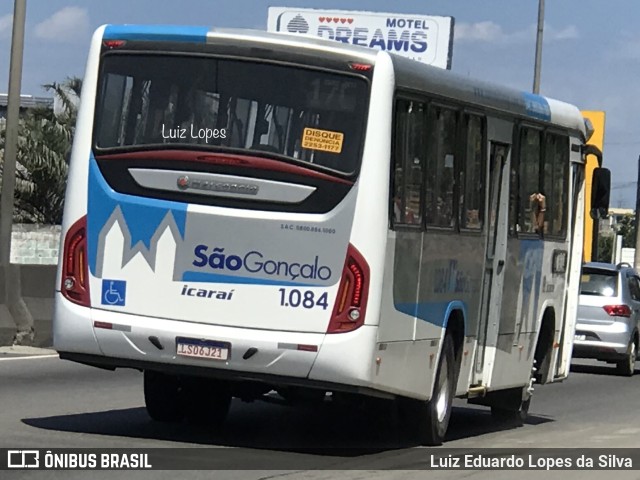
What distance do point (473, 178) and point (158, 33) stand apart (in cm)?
321

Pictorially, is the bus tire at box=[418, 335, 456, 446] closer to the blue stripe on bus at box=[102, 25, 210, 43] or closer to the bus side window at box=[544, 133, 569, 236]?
the bus side window at box=[544, 133, 569, 236]

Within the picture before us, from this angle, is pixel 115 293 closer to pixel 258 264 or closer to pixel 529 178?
pixel 258 264

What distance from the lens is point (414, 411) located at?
12.8 meters

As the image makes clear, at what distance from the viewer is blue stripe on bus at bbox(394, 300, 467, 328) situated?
39.0ft

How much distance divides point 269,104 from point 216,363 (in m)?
1.87

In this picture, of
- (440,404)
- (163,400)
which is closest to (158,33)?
(163,400)

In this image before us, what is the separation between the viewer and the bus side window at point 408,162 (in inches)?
455

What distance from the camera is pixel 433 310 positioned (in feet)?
41.1

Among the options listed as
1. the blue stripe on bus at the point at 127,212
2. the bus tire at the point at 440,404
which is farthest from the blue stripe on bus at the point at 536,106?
the blue stripe on bus at the point at 127,212

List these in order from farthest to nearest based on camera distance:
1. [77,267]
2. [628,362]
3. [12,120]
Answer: [628,362] → [12,120] → [77,267]

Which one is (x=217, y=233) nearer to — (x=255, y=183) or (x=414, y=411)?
(x=255, y=183)

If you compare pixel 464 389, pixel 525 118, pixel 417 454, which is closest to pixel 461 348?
pixel 464 389

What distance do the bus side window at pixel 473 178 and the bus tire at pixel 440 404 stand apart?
105 cm

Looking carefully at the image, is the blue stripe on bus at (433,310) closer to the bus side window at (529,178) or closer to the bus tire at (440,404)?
the bus tire at (440,404)
